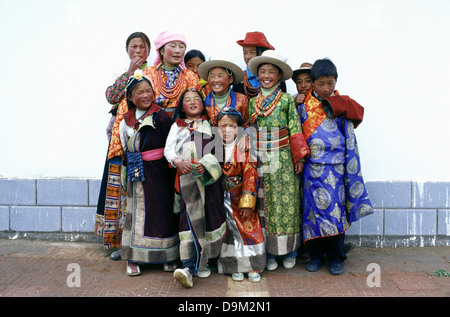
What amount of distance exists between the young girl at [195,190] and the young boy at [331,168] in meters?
0.81

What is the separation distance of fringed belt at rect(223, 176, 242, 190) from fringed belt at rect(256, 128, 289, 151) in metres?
0.36

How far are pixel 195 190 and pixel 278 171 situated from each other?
0.75m

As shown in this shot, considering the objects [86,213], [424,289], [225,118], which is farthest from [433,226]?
[86,213]

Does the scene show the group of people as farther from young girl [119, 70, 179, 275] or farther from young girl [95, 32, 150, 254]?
young girl [95, 32, 150, 254]

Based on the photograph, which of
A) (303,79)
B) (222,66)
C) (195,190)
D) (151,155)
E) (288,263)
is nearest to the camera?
(195,190)

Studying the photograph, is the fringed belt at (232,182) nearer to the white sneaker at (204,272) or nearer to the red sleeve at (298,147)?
the red sleeve at (298,147)

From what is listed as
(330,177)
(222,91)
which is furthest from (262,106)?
(330,177)

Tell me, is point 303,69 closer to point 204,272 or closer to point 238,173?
point 238,173

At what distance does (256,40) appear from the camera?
4.00 meters

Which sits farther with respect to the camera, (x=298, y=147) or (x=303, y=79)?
(x=303, y=79)

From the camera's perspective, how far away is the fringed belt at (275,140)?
11.7ft

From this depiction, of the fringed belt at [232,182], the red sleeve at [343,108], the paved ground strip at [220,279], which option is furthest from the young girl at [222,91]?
the paved ground strip at [220,279]

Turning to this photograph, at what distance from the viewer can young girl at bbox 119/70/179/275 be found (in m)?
3.51

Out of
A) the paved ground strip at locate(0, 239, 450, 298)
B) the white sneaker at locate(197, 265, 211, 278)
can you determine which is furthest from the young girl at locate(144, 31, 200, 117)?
the paved ground strip at locate(0, 239, 450, 298)
